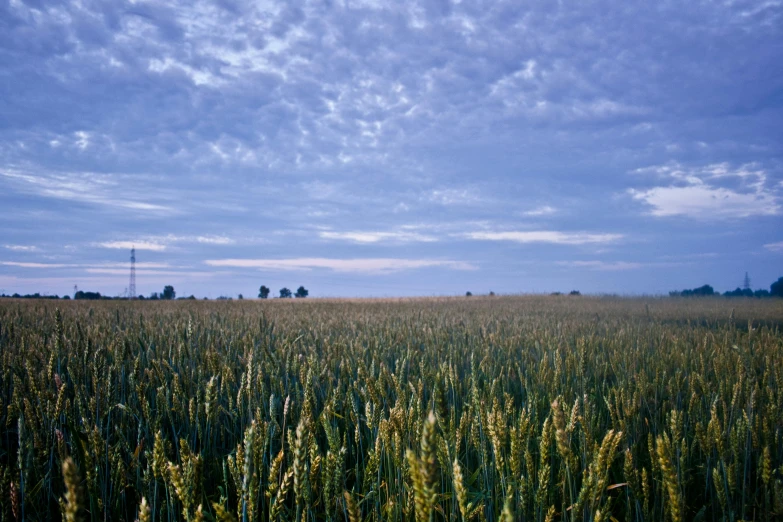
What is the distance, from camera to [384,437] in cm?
192

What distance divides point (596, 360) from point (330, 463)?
360 centimetres

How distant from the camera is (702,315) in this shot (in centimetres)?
1059

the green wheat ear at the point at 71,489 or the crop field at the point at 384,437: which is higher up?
the green wheat ear at the point at 71,489

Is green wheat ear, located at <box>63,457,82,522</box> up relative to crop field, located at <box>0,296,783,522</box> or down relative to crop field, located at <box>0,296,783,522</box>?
up

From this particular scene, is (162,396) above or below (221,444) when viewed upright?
above

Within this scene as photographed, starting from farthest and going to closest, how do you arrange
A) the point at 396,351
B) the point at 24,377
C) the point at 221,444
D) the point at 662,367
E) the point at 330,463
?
the point at 396,351 → the point at 662,367 → the point at 24,377 → the point at 221,444 → the point at 330,463

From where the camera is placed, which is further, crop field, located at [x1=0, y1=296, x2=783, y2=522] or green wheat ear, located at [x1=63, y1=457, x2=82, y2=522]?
crop field, located at [x1=0, y1=296, x2=783, y2=522]

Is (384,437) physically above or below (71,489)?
below

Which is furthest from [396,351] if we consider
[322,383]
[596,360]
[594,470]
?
[594,470]

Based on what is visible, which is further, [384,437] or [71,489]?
[384,437]

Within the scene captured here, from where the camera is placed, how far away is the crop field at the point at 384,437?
1.59 metres

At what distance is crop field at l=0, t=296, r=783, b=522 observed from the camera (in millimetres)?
1592

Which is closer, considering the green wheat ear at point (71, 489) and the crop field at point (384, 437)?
the green wheat ear at point (71, 489)

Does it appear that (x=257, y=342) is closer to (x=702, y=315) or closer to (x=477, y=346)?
(x=477, y=346)
